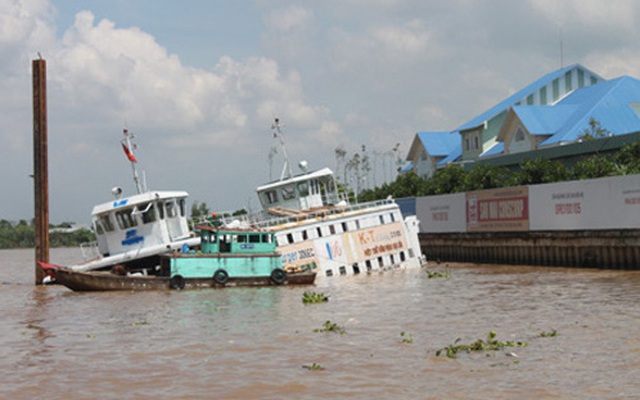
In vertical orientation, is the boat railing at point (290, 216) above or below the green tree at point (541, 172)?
below

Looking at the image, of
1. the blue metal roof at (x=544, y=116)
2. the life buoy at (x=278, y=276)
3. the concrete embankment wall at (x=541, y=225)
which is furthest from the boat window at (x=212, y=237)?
the blue metal roof at (x=544, y=116)

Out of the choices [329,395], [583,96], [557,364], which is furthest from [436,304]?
[583,96]

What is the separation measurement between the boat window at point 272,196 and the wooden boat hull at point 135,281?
1027cm

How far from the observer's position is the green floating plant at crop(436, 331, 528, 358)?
54.6 ft

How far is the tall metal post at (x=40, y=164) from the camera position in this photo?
125 ft

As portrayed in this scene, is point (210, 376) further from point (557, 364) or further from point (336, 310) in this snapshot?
point (336, 310)

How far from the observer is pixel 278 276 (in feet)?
113

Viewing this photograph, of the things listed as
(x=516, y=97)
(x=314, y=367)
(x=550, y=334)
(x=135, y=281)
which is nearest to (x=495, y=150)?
(x=516, y=97)

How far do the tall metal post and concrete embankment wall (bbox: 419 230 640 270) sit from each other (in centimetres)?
2517

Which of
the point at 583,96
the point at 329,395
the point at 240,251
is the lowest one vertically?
the point at 329,395

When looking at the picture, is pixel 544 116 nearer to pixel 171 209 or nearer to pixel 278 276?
pixel 171 209

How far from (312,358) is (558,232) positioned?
29.6 meters

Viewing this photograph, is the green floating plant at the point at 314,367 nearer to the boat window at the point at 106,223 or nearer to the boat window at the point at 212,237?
the boat window at the point at 212,237

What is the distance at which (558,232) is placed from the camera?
143 ft
